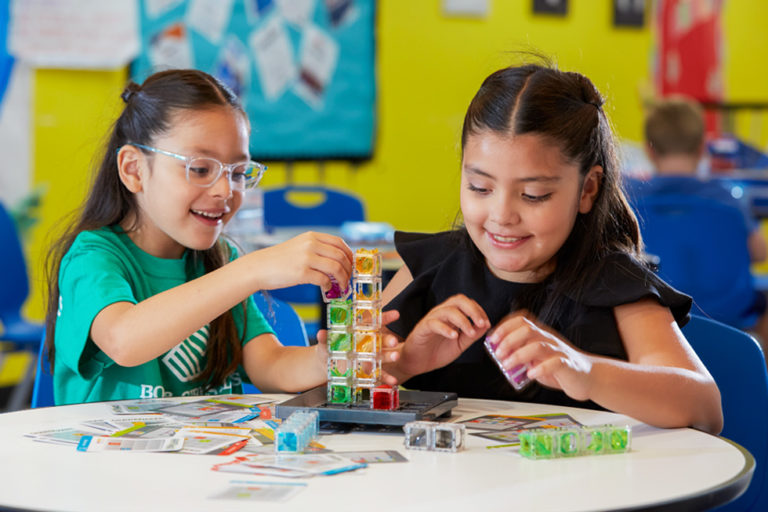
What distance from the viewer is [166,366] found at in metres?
1.73

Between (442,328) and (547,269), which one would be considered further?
(547,269)

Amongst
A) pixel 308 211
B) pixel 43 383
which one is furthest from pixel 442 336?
pixel 308 211

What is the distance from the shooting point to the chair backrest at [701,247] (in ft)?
11.8

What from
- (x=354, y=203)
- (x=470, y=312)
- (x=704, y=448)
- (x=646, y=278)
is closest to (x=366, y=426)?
(x=470, y=312)

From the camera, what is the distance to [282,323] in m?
1.91

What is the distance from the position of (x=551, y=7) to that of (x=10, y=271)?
10.5 feet

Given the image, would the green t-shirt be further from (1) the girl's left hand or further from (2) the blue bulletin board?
(2) the blue bulletin board

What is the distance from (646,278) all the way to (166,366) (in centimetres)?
82

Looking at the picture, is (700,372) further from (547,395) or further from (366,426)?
(366,426)

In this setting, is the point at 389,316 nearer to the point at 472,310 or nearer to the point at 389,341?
the point at 389,341

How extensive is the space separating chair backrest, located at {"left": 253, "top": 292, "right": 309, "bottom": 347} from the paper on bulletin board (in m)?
2.69

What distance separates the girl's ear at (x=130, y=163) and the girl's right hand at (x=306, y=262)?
1.63 ft

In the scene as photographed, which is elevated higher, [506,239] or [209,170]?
[209,170]

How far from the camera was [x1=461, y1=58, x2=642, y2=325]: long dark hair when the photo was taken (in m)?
1.58
